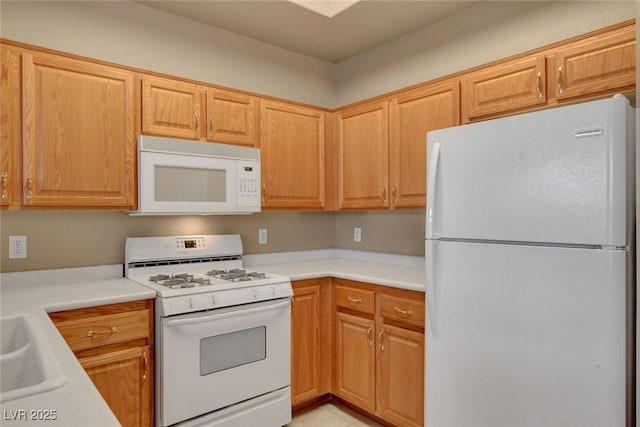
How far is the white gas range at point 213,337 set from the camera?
196cm

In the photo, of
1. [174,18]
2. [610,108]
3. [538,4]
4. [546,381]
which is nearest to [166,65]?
[174,18]

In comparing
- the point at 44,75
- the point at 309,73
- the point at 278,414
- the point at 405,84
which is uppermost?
the point at 309,73

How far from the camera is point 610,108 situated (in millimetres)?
1354

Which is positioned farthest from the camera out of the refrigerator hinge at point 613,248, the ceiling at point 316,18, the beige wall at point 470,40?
the ceiling at point 316,18

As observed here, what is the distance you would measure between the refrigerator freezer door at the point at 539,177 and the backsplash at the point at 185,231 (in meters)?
1.08

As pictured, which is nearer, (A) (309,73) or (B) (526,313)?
(B) (526,313)

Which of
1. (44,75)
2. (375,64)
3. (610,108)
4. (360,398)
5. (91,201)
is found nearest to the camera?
(610,108)

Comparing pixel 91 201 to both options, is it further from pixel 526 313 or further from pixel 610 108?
pixel 610 108

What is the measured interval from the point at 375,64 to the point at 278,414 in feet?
8.10

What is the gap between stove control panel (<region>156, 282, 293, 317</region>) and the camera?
196cm

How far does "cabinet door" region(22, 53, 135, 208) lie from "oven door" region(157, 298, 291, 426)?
78cm

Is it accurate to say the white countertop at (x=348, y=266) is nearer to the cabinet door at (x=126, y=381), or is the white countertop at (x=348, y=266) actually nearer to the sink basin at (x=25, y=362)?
the cabinet door at (x=126, y=381)

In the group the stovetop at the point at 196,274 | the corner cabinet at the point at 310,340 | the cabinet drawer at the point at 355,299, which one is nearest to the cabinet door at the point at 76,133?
the stovetop at the point at 196,274

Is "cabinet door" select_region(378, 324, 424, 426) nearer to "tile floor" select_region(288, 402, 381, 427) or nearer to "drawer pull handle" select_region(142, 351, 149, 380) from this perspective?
"tile floor" select_region(288, 402, 381, 427)
